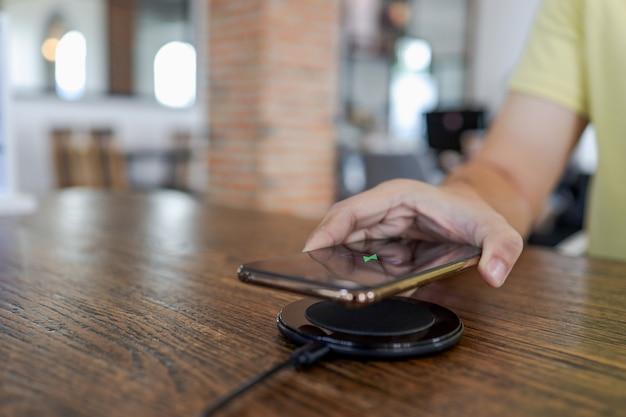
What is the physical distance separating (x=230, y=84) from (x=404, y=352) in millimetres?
2942

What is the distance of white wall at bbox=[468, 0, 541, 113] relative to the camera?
6602 millimetres

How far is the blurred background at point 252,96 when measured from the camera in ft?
9.80

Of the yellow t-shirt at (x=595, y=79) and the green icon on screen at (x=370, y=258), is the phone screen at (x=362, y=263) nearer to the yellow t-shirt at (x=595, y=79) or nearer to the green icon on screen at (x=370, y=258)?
the green icon on screen at (x=370, y=258)

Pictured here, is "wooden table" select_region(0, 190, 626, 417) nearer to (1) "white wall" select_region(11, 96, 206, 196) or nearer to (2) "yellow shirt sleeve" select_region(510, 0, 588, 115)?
(2) "yellow shirt sleeve" select_region(510, 0, 588, 115)

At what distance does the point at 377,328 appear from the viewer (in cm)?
34

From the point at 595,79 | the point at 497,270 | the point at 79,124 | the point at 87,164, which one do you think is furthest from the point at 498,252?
the point at 79,124

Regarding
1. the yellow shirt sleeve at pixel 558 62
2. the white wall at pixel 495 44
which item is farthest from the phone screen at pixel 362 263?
the white wall at pixel 495 44

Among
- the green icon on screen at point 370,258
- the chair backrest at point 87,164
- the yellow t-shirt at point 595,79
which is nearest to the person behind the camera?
the green icon on screen at point 370,258

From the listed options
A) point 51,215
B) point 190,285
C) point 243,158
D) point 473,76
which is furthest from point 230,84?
point 473,76

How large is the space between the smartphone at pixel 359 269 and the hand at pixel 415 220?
20 millimetres

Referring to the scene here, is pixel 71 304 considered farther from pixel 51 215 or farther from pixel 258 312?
pixel 51 215

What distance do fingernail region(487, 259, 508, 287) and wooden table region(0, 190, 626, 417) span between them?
33 mm

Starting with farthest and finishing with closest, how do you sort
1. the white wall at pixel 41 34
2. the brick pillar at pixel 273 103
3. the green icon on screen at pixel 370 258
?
the white wall at pixel 41 34 < the brick pillar at pixel 273 103 < the green icon on screen at pixel 370 258

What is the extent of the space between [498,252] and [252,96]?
2.68 metres
